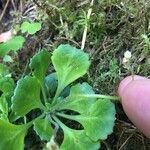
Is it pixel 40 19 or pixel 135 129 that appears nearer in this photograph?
pixel 135 129

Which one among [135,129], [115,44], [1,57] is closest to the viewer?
[135,129]

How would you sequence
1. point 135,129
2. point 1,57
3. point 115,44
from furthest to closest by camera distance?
1. point 1,57
2. point 115,44
3. point 135,129

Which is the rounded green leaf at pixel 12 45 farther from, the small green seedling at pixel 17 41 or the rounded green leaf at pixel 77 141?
the rounded green leaf at pixel 77 141

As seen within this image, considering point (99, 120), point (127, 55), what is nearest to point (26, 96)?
point (99, 120)

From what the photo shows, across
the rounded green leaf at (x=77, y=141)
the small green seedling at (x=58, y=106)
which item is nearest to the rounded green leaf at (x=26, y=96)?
the small green seedling at (x=58, y=106)

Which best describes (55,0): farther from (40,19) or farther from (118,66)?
(118,66)

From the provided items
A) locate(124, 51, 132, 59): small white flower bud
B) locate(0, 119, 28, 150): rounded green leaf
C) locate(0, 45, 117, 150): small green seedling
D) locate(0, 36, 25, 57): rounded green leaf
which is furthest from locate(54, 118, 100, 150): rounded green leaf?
locate(0, 36, 25, 57): rounded green leaf

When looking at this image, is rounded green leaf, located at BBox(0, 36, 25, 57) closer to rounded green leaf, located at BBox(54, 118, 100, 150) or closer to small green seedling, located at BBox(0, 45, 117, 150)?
small green seedling, located at BBox(0, 45, 117, 150)

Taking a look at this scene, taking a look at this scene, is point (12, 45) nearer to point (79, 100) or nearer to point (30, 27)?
point (30, 27)

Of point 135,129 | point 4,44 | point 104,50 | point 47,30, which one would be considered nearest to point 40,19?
point 47,30
